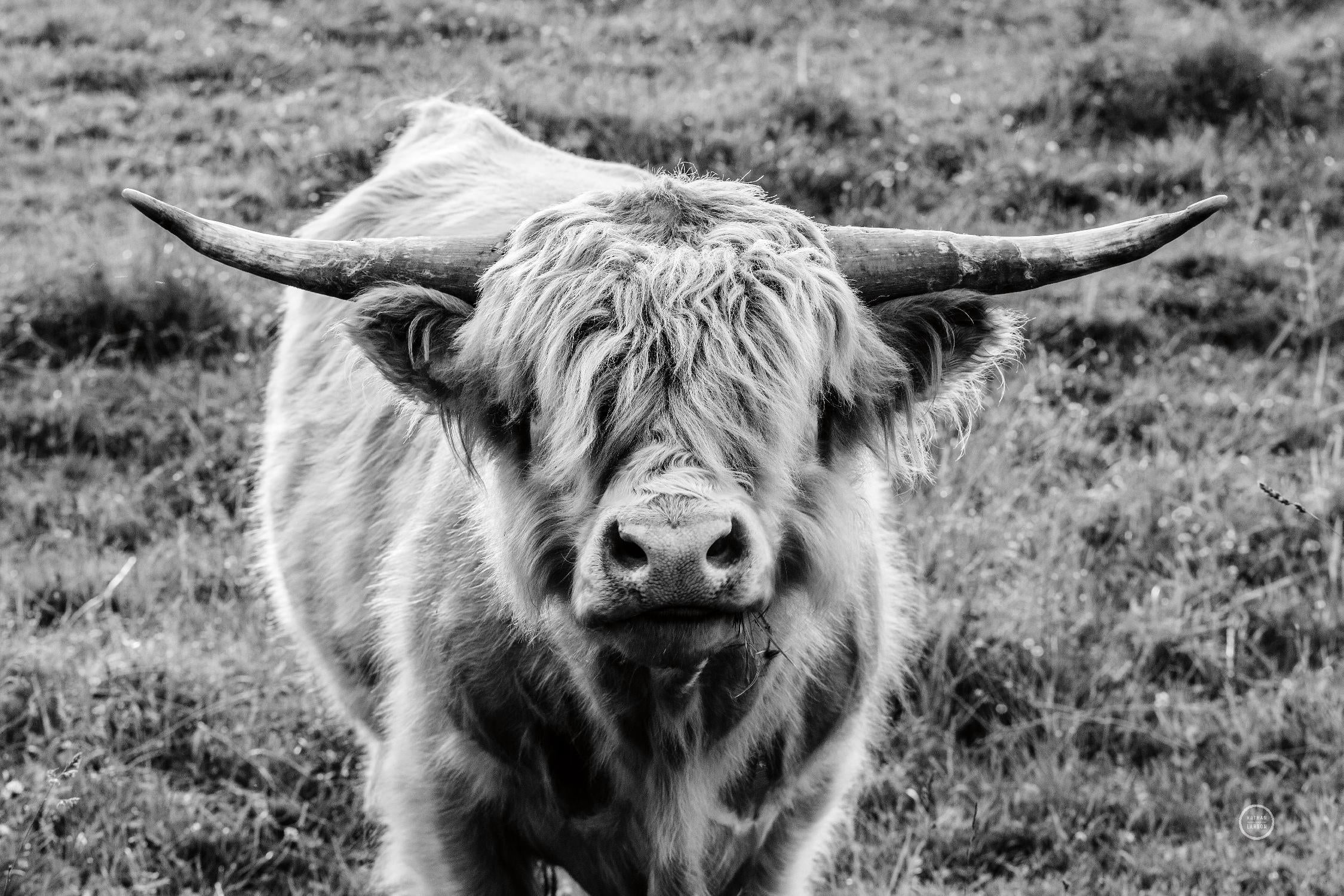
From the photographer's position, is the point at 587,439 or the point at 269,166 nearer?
the point at 587,439

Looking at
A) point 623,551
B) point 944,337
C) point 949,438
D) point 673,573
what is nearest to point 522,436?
point 623,551

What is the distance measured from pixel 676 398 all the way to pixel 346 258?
85 centimetres

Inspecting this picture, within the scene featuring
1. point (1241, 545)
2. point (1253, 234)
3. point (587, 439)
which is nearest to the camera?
point (587, 439)

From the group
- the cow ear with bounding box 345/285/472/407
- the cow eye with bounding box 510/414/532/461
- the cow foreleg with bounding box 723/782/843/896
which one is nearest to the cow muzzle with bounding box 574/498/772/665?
the cow eye with bounding box 510/414/532/461

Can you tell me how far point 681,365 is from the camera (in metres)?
2.60

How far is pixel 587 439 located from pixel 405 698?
1.21m

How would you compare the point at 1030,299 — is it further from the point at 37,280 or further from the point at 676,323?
the point at 37,280

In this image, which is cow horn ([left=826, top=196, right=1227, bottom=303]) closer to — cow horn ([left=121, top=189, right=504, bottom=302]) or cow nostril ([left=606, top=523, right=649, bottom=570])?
cow horn ([left=121, top=189, right=504, bottom=302])

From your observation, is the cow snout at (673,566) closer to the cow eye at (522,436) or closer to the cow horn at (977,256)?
the cow eye at (522,436)

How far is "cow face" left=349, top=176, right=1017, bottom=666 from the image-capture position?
7.72ft

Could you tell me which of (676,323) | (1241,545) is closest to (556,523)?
(676,323)

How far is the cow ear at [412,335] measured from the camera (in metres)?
2.85

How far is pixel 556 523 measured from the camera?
2.77m

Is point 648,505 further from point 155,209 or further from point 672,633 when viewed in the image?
point 155,209
